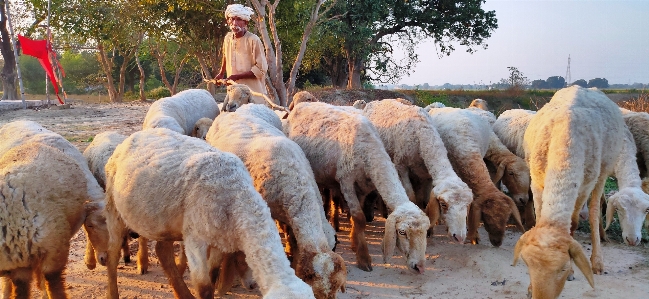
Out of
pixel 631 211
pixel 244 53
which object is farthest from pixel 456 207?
pixel 244 53

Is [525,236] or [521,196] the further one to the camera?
[521,196]

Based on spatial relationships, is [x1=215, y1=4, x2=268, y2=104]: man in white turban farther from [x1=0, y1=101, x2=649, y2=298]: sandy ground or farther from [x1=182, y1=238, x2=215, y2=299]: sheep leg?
[x1=182, y1=238, x2=215, y2=299]: sheep leg

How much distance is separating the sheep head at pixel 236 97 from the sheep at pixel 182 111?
552 mm

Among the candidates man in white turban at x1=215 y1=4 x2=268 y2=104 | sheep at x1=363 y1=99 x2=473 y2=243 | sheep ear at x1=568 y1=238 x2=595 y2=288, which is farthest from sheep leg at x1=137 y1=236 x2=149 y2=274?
sheep ear at x1=568 y1=238 x2=595 y2=288

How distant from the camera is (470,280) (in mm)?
5227

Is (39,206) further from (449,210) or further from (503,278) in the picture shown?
(503,278)

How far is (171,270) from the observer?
4.36 m

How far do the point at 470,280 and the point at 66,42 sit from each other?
105 feet

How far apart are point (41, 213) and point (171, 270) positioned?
3.74 feet

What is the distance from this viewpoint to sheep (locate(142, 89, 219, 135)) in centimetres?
601

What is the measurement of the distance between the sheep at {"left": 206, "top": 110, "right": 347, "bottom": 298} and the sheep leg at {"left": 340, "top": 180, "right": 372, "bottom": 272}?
0.87m

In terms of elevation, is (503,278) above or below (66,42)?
below

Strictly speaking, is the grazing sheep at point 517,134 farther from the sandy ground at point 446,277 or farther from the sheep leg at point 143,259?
the sheep leg at point 143,259

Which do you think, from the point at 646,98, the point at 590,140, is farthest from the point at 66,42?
the point at 590,140
